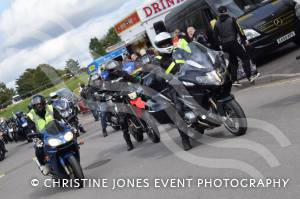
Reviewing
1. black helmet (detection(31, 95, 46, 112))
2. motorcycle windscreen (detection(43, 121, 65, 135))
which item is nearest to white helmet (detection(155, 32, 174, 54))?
motorcycle windscreen (detection(43, 121, 65, 135))

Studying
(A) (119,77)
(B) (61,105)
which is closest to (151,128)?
(A) (119,77)

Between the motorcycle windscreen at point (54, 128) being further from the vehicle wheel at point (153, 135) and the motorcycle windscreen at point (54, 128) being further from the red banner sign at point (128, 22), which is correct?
the red banner sign at point (128, 22)

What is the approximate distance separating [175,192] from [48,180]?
5.46 m

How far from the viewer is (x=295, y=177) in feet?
20.0

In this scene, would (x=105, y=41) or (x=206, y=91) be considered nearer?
(x=206, y=91)

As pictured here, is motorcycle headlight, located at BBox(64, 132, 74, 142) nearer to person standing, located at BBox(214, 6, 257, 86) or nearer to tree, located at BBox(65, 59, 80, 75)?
person standing, located at BBox(214, 6, 257, 86)

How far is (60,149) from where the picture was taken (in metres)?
9.32

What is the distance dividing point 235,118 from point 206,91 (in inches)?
24.3

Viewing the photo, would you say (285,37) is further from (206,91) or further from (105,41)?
(105,41)

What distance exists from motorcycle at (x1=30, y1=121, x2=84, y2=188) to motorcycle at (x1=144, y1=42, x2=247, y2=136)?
6.30ft

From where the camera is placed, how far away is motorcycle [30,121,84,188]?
365 inches

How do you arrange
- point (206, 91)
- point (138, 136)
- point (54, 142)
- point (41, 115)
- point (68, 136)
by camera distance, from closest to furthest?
point (206, 91), point (54, 142), point (68, 136), point (41, 115), point (138, 136)

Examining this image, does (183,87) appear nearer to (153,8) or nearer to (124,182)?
(124,182)

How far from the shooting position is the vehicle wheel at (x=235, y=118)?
27.9 ft
